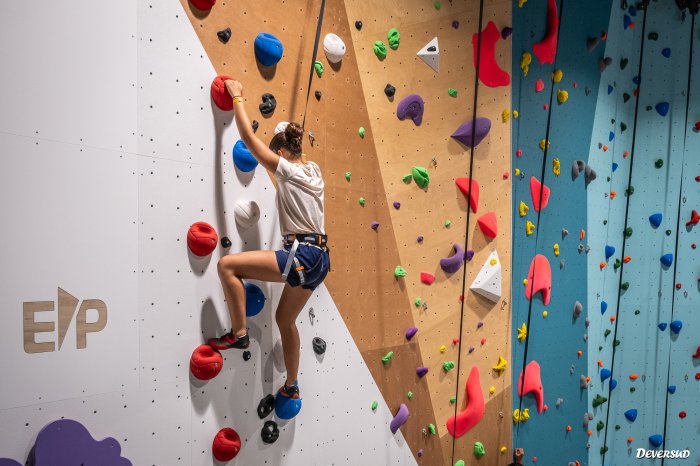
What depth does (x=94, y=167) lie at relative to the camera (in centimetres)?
170

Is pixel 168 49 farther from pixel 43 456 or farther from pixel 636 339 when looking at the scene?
pixel 636 339

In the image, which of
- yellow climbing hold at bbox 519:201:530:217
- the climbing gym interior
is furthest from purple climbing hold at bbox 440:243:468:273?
yellow climbing hold at bbox 519:201:530:217

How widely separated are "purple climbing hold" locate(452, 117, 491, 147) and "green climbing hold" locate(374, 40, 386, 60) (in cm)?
63

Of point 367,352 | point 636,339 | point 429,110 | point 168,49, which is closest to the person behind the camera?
point 168,49

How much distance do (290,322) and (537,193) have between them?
1.98 m

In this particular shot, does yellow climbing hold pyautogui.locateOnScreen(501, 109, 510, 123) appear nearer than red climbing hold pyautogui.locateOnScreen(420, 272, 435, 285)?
No

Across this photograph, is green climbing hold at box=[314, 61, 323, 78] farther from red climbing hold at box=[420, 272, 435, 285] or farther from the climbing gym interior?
red climbing hold at box=[420, 272, 435, 285]

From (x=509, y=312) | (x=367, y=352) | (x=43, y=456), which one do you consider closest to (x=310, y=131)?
(x=367, y=352)

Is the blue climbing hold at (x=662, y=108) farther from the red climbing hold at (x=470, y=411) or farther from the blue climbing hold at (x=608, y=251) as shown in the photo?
the red climbing hold at (x=470, y=411)

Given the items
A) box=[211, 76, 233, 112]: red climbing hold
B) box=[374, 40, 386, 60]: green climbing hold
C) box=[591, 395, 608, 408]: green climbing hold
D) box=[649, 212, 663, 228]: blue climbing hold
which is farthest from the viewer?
box=[649, 212, 663, 228]: blue climbing hold

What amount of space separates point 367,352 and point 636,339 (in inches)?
95.4

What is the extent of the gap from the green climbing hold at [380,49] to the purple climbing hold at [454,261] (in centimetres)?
109

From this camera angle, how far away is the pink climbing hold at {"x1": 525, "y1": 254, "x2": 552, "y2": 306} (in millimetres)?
3320

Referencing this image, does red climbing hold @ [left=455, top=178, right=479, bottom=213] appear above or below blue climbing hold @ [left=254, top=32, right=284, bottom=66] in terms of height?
below
